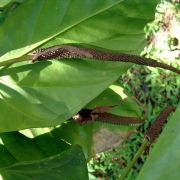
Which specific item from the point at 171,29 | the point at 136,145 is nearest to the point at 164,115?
the point at 136,145

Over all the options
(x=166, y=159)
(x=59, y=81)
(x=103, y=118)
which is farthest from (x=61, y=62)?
(x=166, y=159)

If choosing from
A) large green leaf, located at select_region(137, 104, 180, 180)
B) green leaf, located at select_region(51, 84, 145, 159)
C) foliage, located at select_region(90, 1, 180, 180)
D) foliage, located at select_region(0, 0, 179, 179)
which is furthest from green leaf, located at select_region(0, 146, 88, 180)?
foliage, located at select_region(90, 1, 180, 180)

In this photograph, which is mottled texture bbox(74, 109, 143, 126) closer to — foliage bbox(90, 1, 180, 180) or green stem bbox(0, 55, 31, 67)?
green stem bbox(0, 55, 31, 67)

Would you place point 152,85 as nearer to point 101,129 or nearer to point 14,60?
point 101,129

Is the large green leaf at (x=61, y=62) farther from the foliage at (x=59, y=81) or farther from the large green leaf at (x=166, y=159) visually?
the large green leaf at (x=166, y=159)

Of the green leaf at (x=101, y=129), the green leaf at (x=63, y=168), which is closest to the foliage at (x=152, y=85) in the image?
the green leaf at (x=101, y=129)

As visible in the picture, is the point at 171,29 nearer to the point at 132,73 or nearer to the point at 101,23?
the point at 132,73
